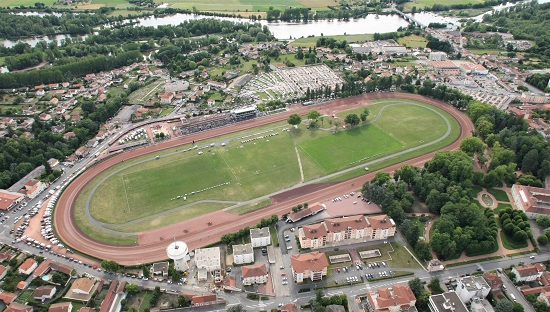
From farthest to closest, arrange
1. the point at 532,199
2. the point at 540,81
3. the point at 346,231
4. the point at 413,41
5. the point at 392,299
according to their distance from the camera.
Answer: the point at 413,41
the point at 540,81
the point at 532,199
the point at 346,231
the point at 392,299

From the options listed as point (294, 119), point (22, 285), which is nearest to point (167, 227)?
point (22, 285)

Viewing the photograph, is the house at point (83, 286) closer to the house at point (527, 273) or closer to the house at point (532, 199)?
the house at point (527, 273)

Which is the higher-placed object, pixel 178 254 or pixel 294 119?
pixel 294 119

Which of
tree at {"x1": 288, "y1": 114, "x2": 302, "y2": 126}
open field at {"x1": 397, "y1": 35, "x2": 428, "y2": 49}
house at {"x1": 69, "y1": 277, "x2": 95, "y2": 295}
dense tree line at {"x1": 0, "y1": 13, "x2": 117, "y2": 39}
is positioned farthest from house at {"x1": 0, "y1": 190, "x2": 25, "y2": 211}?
open field at {"x1": 397, "y1": 35, "x2": 428, "y2": 49}

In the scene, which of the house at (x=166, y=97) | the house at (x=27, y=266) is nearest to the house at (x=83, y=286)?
the house at (x=27, y=266)

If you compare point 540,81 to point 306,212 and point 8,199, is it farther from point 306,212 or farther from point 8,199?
point 8,199

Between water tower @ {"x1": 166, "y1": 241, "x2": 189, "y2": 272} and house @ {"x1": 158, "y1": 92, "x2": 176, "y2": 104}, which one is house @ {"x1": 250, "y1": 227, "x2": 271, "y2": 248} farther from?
house @ {"x1": 158, "y1": 92, "x2": 176, "y2": 104}
